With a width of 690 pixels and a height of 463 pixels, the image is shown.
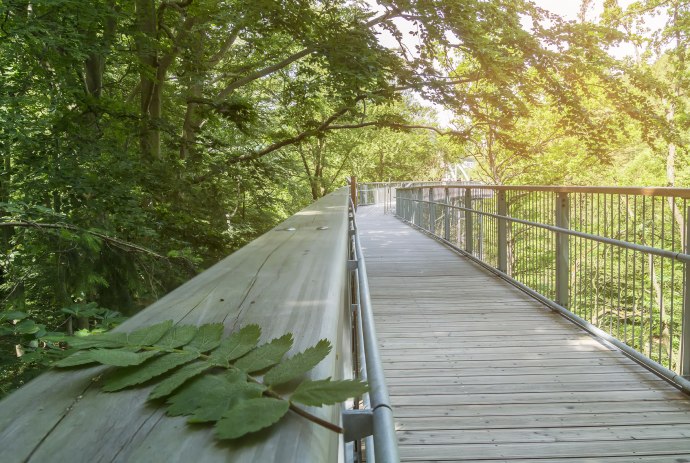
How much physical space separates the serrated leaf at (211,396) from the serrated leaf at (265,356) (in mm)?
28

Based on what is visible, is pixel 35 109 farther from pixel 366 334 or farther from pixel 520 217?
pixel 366 334

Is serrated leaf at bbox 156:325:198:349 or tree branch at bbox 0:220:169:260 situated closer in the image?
serrated leaf at bbox 156:325:198:349

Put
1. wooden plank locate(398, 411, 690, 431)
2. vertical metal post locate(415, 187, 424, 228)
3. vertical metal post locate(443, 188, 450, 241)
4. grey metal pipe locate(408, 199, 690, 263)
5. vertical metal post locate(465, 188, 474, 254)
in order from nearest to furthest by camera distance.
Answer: wooden plank locate(398, 411, 690, 431)
grey metal pipe locate(408, 199, 690, 263)
vertical metal post locate(465, 188, 474, 254)
vertical metal post locate(443, 188, 450, 241)
vertical metal post locate(415, 187, 424, 228)

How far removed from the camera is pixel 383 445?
0.53m

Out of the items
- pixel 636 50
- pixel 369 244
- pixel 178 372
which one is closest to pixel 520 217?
pixel 369 244

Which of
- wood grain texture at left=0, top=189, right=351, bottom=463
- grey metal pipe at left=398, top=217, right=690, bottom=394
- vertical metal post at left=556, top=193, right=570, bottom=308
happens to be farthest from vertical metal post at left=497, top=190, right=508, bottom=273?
wood grain texture at left=0, top=189, right=351, bottom=463

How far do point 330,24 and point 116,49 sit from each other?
13.7ft

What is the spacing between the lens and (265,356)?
0.64m

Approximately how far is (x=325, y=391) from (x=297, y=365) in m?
0.07

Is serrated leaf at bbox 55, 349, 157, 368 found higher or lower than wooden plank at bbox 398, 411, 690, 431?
higher

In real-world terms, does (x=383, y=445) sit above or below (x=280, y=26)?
below

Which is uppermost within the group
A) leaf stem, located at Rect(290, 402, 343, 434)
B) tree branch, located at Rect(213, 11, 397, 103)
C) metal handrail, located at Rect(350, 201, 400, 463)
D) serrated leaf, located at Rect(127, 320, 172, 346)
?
tree branch, located at Rect(213, 11, 397, 103)

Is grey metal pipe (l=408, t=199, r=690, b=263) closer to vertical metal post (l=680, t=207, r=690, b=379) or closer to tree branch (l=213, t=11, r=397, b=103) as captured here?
vertical metal post (l=680, t=207, r=690, b=379)

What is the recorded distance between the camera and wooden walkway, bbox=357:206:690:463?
9.25 feet
